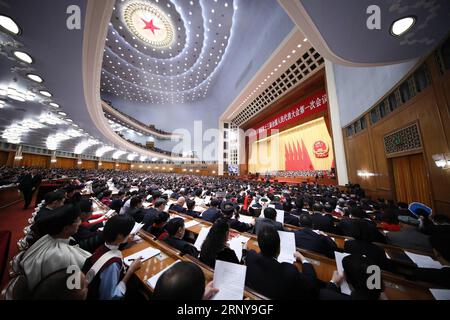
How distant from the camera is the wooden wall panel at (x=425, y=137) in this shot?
11.0ft

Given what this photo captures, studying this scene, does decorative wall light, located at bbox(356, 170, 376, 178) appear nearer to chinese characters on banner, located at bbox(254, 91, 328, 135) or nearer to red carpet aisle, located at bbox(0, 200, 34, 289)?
chinese characters on banner, located at bbox(254, 91, 328, 135)

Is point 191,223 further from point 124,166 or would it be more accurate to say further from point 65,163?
point 124,166

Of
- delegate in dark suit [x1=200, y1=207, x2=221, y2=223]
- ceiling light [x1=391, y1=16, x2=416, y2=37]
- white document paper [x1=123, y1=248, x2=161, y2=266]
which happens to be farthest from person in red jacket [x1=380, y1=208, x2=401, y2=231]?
white document paper [x1=123, y1=248, x2=161, y2=266]

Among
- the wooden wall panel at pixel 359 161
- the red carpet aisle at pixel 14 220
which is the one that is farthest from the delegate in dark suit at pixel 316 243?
the wooden wall panel at pixel 359 161

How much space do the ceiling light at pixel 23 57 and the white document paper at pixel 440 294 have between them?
7.03 m

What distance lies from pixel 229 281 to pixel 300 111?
13835 millimetres

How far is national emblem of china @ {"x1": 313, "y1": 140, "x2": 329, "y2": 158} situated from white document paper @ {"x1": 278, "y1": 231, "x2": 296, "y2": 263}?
539 inches

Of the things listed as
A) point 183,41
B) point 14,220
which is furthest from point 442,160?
point 183,41

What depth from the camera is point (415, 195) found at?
4.64 meters

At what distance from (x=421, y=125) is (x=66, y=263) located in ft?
23.3

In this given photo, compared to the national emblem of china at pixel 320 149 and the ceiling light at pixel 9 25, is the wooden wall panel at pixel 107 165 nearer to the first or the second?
the ceiling light at pixel 9 25

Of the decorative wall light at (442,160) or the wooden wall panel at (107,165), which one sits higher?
the wooden wall panel at (107,165)

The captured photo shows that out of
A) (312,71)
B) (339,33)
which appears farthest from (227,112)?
(339,33)

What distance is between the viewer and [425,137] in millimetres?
3799
